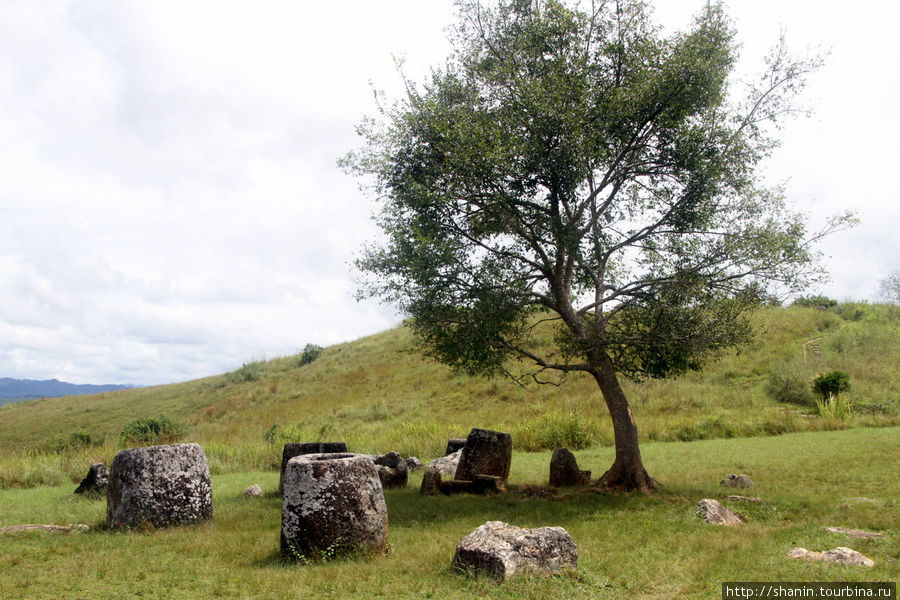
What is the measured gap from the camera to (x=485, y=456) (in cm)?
1616

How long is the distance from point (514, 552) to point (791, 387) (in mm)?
28230

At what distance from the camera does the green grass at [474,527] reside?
24.6ft

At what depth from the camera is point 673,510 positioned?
12383 mm

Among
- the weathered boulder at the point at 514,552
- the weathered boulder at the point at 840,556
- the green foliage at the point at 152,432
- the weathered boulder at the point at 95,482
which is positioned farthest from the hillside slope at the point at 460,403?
the weathered boulder at the point at 514,552

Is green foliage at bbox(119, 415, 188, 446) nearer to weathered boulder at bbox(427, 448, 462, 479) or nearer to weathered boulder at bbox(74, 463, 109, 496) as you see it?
weathered boulder at bbox(74, 463, 109, 496)

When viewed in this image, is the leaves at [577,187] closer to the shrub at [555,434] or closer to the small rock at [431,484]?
the small rock at [431,484]

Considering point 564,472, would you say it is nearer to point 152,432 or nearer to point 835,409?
point 835,409

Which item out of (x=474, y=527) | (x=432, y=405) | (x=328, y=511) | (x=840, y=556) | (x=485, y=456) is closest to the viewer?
(x=840, y=556)

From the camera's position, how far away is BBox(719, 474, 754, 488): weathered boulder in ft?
48.7

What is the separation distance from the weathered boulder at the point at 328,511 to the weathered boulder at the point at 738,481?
9909 millimetres

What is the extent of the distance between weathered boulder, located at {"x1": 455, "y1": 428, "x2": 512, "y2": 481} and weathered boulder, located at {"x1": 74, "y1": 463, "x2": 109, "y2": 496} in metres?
8.81

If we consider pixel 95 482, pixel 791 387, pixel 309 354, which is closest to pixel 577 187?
pixel 95 482

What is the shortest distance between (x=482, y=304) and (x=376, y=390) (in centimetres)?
3171

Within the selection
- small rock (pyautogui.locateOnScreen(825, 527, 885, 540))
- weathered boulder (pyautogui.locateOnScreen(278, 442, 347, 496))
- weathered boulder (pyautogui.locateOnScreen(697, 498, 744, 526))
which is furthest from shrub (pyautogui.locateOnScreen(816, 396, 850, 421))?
weathered boulder (pyautogui.locateOnScreen(278, 442, 347, 496))
